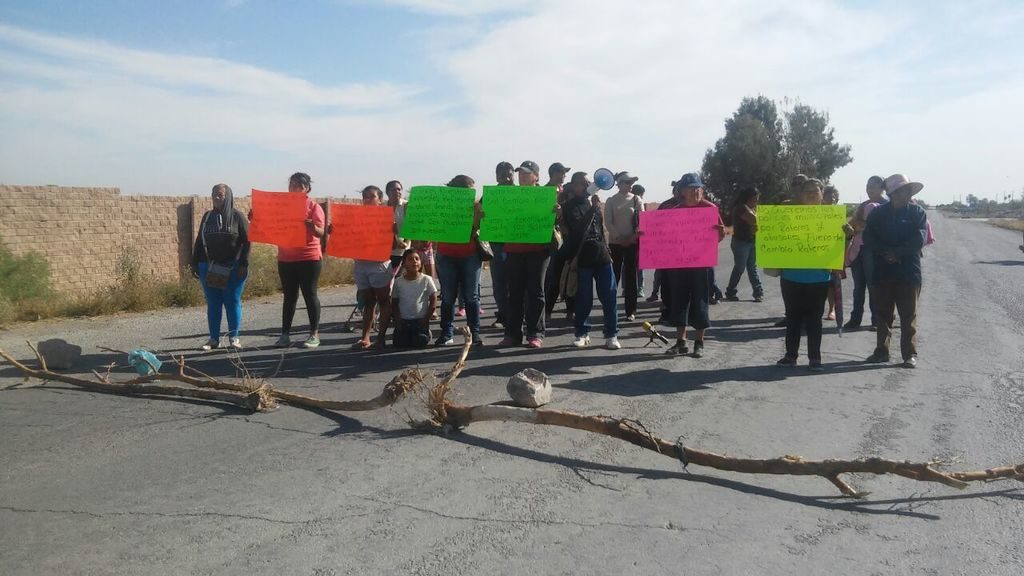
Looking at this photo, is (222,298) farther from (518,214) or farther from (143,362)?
(518,214)

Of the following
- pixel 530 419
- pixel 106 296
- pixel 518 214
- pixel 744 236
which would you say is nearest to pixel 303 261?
pixel 518 214

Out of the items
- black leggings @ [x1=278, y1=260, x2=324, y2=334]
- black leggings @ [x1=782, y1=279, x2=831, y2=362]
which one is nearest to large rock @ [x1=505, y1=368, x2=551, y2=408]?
black leggings @ [x1=782, y1=279, x2=831, y2=362]

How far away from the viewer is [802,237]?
7816 mm

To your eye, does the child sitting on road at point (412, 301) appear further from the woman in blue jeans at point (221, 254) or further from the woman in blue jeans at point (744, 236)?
the woman in blue jeans at point (744, 236)

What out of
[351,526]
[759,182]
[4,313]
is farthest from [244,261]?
[759,182]

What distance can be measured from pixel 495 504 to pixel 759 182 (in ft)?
153

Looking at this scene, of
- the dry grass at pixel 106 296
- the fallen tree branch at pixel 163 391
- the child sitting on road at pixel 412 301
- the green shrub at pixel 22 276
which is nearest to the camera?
the fallen tree branch at pixel 163 391

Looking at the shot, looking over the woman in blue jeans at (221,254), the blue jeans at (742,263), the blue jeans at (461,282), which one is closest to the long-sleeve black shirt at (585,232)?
the blue jeans at (461,282)

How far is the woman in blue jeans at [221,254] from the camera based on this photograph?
8773 mm

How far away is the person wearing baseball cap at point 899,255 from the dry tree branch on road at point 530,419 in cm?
343

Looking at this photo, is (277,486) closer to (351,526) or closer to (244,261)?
(351,526)

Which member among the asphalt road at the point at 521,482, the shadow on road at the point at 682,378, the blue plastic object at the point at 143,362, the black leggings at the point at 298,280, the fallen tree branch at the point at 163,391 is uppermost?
the black leggings at the point at 298,280

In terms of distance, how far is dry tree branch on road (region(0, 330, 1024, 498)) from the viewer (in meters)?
4.45

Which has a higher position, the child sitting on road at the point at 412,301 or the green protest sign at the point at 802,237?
the green protest sign at the point at 802,237
